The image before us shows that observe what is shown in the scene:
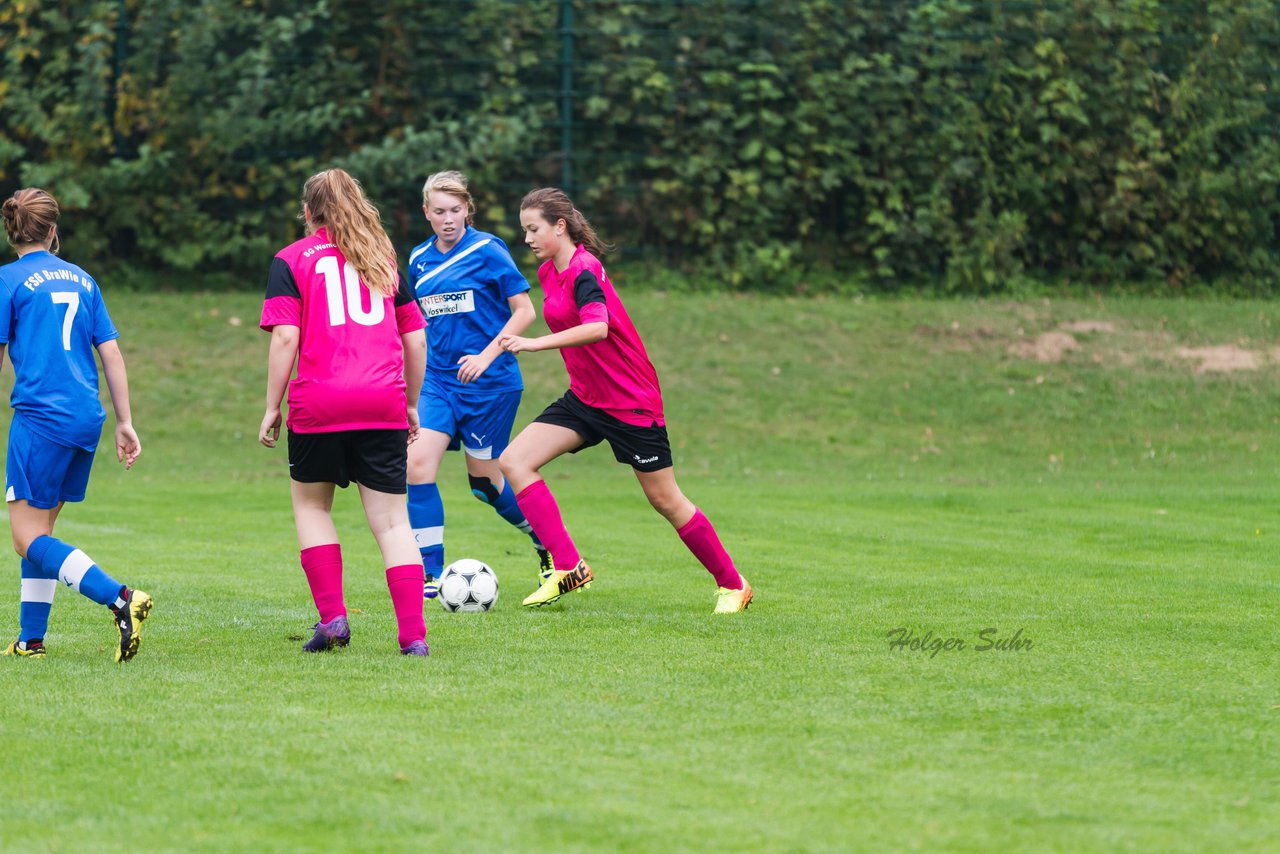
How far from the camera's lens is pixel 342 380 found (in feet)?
19.2

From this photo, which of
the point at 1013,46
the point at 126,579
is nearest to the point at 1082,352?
the point at 1013,46

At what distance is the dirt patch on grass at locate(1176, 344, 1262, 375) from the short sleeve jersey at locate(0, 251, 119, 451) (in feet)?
46.2

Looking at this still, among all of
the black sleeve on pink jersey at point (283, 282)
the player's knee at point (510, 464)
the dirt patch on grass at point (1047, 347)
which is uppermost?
the black sleeve on pink jersey at point (283, 282)

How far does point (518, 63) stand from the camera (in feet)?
65.2

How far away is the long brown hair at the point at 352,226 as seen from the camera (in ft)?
19.4

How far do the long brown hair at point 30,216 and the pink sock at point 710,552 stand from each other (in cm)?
295

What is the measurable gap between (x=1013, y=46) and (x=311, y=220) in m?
16.3

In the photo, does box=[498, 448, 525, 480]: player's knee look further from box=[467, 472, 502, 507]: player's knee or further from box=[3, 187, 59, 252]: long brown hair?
box=[3, 187, 59, 252]: long brown hair

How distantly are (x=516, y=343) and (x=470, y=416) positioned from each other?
141 cm

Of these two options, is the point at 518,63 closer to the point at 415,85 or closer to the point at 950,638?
the point at 415,85

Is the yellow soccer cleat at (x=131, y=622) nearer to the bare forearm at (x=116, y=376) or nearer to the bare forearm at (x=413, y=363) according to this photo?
the bare forearm at (x=116, y=376)

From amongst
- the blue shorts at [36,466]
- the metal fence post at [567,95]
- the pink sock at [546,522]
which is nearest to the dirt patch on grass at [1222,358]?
the metal fence post at [567,95]

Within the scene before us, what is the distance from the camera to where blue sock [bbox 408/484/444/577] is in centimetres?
794

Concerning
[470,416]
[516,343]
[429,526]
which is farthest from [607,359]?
[429,526]
